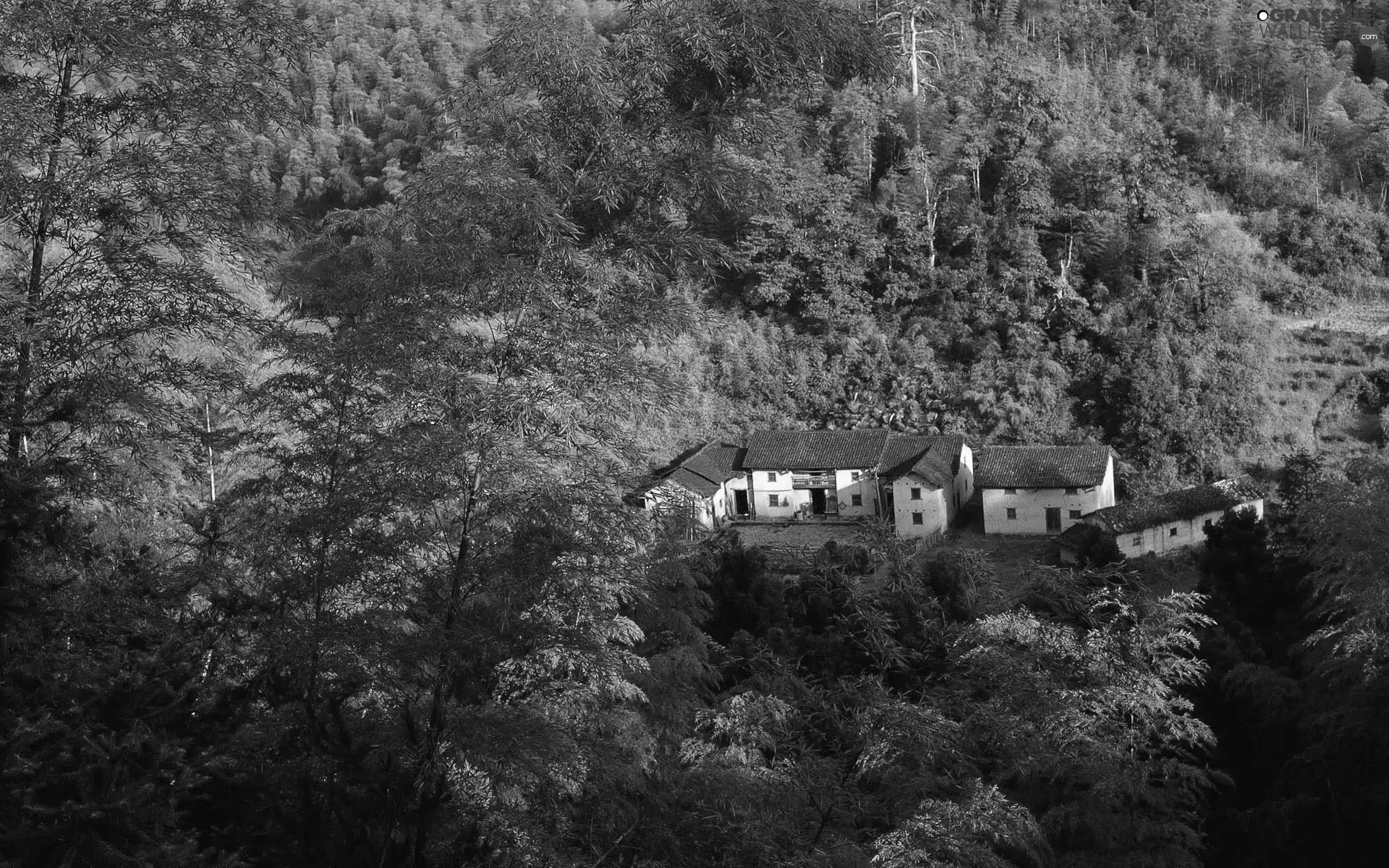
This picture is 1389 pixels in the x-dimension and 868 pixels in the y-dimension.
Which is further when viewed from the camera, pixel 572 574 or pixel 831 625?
pixel 831 625

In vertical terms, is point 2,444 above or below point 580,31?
below

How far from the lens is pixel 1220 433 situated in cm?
1739

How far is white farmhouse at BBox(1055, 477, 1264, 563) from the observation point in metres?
13.9

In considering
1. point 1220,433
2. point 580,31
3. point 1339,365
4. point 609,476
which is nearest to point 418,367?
point 609,476

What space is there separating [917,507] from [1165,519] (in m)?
3.57

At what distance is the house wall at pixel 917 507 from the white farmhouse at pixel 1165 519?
7.78ft

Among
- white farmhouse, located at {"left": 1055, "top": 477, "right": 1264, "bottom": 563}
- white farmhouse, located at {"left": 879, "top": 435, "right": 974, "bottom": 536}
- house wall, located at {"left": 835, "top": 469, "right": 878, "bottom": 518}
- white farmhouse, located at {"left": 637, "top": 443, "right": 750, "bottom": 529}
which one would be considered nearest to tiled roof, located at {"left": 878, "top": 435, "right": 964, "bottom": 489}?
white farmhouse, located at {"left": 879, "top": 435, "right": 974, "bottom": 536}

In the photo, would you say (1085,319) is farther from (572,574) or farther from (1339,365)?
(572,574)

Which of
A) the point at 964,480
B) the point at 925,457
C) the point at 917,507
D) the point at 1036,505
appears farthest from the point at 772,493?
the point at 1036,505

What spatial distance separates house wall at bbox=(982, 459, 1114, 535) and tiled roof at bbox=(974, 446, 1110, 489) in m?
0.14

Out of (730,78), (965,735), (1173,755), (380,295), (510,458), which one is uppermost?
(730,78)

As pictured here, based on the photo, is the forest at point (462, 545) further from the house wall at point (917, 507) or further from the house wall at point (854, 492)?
the house wall at point (854, 492)

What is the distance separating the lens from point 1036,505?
15812 millimetres

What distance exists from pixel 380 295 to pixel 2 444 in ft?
4.38
